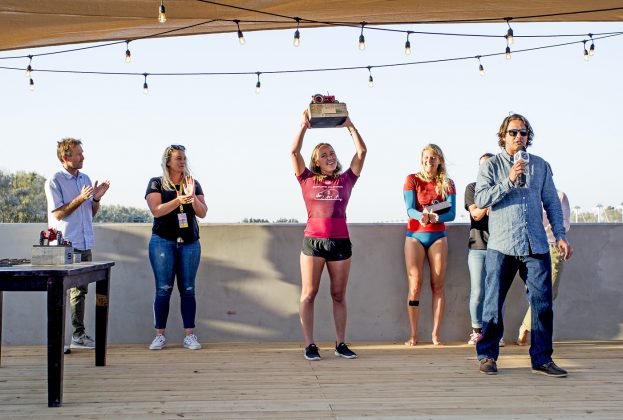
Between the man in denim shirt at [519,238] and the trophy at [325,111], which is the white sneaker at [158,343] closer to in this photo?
the trophy at [325,111]

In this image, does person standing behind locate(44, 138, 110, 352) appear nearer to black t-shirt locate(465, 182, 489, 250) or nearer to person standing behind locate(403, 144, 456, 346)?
person standing behind locate(403, 144, 456, 346)

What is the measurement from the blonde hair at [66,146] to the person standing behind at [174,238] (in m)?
0.61

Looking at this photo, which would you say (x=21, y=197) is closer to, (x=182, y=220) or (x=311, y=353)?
(x=182, y=220)

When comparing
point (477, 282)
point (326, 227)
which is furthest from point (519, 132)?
point (477, 282)

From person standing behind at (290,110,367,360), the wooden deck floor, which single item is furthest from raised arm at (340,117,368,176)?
the wooden deck floor

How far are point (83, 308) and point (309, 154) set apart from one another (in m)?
2.02

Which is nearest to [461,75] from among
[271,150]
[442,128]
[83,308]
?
[442,128]

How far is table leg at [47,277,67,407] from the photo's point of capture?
3.50m

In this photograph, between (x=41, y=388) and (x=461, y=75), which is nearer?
(x=41, y=388)

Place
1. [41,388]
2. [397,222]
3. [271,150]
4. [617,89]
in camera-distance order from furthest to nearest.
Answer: [617,89]
[397,222]
[271,150]
[41,388]

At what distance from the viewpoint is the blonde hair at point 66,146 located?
17.5ft

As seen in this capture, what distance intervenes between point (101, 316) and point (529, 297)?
2596mm

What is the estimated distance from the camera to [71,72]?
635 cm

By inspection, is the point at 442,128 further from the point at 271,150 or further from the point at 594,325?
the point at 594,325
